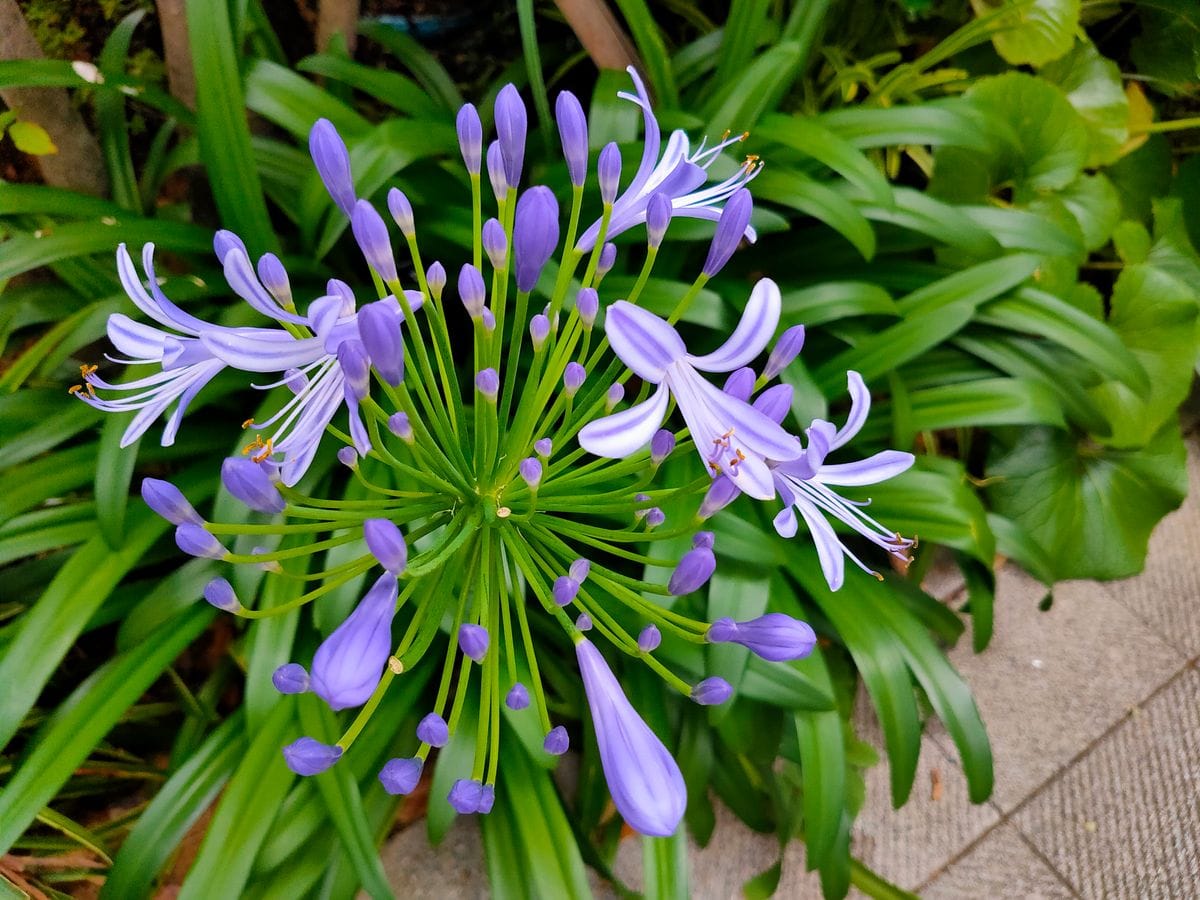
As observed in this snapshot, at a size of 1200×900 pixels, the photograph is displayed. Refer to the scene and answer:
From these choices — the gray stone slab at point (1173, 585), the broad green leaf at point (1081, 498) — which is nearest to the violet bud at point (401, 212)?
the broad green leaf at point (1081, 498)

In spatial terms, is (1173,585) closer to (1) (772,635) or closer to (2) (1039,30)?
(2) (1039,30)

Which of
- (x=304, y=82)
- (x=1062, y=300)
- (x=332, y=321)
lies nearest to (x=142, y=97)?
(x=304, y=82)

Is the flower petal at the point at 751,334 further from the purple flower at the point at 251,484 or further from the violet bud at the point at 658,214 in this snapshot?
the purple flower at the point at 251,484

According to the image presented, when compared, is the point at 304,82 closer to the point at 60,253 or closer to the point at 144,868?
the point at 60,253

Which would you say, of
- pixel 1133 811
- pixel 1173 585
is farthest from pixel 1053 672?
pixel 1173 585

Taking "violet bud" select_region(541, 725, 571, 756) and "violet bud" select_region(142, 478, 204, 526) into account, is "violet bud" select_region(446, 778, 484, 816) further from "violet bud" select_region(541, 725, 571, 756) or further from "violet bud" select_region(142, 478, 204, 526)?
"violet bud" select_region(142, 478, 204, 526)

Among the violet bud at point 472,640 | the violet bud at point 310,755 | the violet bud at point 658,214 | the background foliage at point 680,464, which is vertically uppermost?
the violet bud at point 658,214
